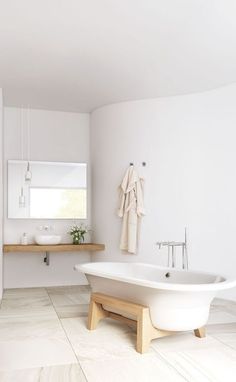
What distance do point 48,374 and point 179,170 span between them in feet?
11.5

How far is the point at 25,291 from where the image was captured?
19.6ft

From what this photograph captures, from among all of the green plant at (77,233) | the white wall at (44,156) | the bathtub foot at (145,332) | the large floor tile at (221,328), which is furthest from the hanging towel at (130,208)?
the bathtub foot at (145,332)

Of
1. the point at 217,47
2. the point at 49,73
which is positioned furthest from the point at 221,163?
the point at 49,73

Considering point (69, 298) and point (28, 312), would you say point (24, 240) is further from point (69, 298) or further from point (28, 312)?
point (28, 312)

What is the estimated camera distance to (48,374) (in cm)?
286

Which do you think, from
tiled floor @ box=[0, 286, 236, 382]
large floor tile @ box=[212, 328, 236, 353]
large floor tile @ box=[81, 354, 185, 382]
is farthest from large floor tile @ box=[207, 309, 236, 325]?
large floor tile @ box=[81, 354, 185, 382]

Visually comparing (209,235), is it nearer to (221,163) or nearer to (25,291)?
(221,163)

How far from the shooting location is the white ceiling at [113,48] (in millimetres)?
3350

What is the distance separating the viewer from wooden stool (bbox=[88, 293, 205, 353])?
132 inches

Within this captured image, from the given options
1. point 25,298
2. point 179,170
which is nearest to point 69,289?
point 25,298

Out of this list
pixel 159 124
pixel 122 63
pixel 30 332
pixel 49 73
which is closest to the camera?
pixel 30 332

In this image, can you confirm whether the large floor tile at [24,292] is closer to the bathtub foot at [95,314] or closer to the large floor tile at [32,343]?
the large floor tile at [32,343]

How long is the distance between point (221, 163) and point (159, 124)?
42.3 inches

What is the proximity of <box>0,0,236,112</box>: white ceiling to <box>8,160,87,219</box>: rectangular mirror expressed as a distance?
1047mm
